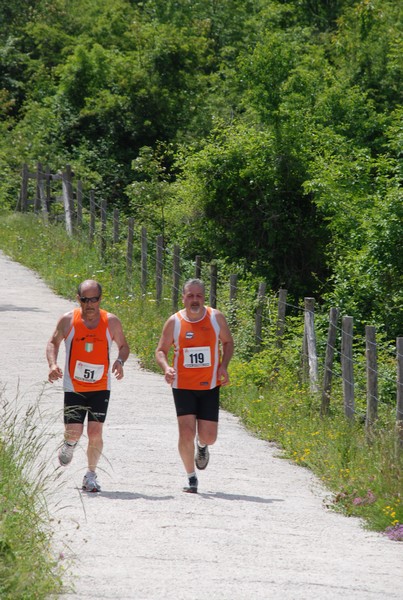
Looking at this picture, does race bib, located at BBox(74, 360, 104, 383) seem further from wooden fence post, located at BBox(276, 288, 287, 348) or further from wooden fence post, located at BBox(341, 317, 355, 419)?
wooden fence post, located at BBox(276, 288, 287, 348)

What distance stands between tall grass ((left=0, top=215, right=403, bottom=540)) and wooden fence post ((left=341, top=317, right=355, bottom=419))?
188mm

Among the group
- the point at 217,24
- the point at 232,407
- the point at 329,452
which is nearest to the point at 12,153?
the point at 217,24

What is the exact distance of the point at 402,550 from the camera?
8438 millimetres

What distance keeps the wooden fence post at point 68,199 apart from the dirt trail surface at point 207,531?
50.5 ft

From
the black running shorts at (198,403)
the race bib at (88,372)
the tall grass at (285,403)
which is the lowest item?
the tall grass at (285,403)

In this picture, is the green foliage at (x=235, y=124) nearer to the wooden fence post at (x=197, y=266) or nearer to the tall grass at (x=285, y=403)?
the tall grass at (x=285, y=403)

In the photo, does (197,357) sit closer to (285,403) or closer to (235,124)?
(285,403)

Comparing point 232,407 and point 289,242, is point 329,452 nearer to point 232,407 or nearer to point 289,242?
point 232,407

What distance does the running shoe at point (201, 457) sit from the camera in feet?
33.9

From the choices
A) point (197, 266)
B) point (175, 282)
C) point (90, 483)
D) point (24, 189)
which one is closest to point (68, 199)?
point (24, 189)

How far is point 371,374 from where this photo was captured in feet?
39.2

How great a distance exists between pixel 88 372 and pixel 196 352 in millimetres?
846

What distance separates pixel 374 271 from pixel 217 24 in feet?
79.5

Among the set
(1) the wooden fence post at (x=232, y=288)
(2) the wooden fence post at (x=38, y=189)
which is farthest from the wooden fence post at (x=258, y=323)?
(2) the wooden fence post at (x=38, y=189)
